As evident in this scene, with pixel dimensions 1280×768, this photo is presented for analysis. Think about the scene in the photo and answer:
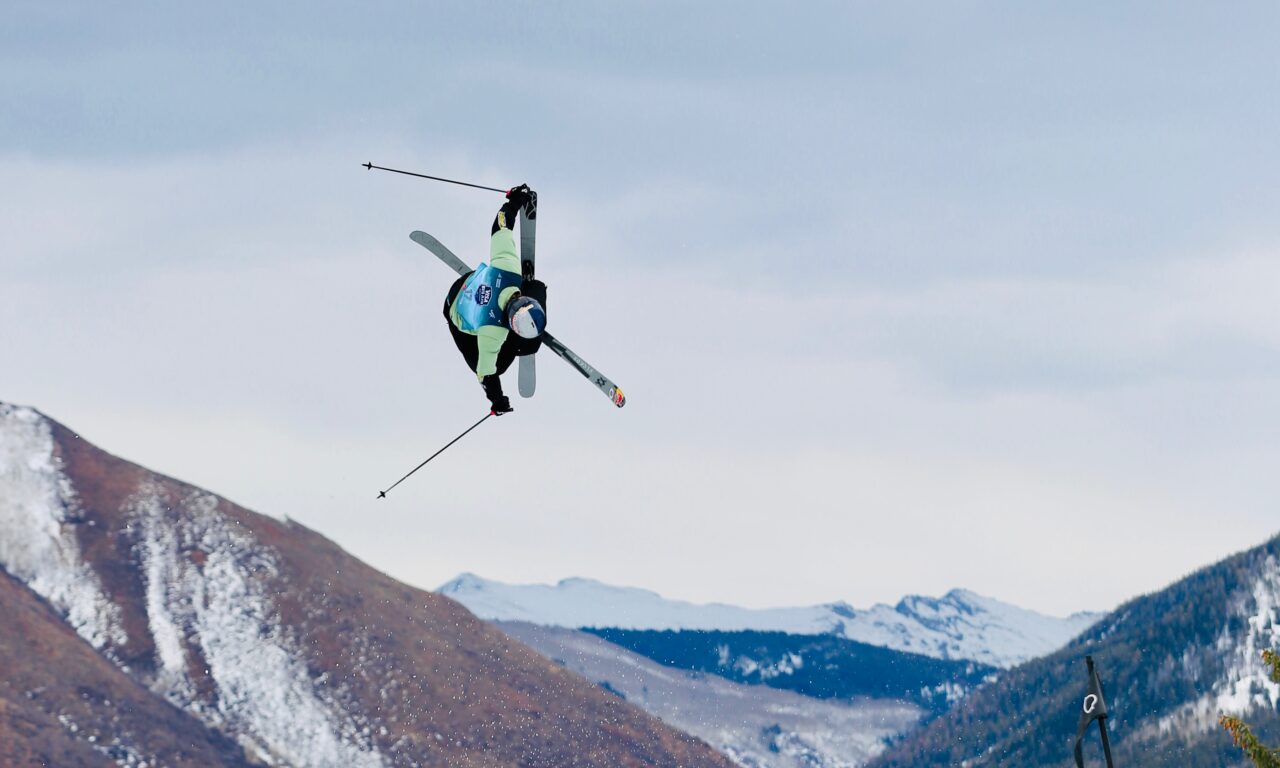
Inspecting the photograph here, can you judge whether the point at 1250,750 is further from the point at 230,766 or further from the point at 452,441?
the point at 230,766

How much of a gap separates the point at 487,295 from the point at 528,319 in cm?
105

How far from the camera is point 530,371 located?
75.5 feet

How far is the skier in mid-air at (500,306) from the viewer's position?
21.9 m

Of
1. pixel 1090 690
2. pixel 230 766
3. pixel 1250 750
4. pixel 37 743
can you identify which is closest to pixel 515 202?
pixel 1090 690

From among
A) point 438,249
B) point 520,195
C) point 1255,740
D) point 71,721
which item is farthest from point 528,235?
point 71,721

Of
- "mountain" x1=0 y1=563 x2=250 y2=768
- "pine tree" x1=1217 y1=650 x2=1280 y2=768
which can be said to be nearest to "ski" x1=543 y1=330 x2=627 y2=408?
"pine tree" x1=1217 y1=650 x2=1280 y2=768

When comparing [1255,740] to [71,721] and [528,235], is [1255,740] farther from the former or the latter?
[71,721]

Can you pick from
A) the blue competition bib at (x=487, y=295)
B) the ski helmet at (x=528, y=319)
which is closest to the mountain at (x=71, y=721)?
the blue competition bib at (x=487, y=295)

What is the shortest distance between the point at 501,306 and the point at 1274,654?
18.8 m

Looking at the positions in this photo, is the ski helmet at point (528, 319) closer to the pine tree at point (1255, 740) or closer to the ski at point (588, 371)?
the ski at point (588, 371)

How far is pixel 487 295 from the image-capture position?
22250mm

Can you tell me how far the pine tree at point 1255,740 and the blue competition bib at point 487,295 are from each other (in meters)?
16.5

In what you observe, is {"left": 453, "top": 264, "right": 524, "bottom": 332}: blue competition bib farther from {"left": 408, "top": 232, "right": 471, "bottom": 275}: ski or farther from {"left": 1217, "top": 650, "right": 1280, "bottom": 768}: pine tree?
{"left": 1217, "top": 650, "right": 1280, "bottom": 768}: pine tree

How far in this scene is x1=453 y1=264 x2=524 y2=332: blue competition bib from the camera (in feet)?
72.8
